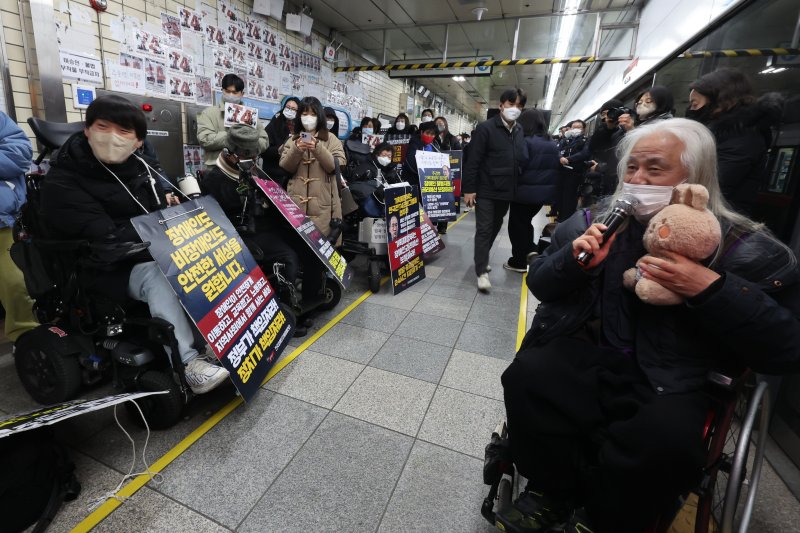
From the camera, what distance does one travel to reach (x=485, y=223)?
374 cm

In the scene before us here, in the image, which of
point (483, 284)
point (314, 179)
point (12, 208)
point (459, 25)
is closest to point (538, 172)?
point (483, 284)

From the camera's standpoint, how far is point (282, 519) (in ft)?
4.60

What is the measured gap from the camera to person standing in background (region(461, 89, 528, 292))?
352 cm

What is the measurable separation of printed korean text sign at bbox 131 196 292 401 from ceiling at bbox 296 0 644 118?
523 centimetres

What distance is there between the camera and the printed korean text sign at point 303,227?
2.59m

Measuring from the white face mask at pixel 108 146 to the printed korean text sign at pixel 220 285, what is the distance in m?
0.34

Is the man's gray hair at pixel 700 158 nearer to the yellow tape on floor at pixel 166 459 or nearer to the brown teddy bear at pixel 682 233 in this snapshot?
the brown teddy bear at pixel 682 233

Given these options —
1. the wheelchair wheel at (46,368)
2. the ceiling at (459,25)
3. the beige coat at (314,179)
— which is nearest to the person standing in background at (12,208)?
the wheelchair wheel at (46,368)

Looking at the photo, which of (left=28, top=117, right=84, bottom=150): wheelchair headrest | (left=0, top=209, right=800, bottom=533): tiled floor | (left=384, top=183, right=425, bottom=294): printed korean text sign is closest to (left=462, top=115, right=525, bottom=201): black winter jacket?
(left=384, top=183, right=425, bottom=294): printed korean text sign

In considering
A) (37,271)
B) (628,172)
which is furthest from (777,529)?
(37,271)

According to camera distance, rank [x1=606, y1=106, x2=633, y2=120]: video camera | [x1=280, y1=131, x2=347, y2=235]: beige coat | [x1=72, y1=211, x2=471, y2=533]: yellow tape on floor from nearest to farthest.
Answer: [x1=72, y1=211, x2=471, y2=533]: yellow tape on floor < [x1=280, y1=131, x2=347, y2=235]: beige coat < [x1=606, y1=106, x2=633, y2=120]: video camera

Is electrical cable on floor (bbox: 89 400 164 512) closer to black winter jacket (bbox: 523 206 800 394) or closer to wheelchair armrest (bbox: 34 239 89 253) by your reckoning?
wheelchair armrest (bbox: 34 239 89 253)

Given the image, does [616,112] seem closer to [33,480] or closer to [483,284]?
[483,284]

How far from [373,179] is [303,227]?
1.62m
